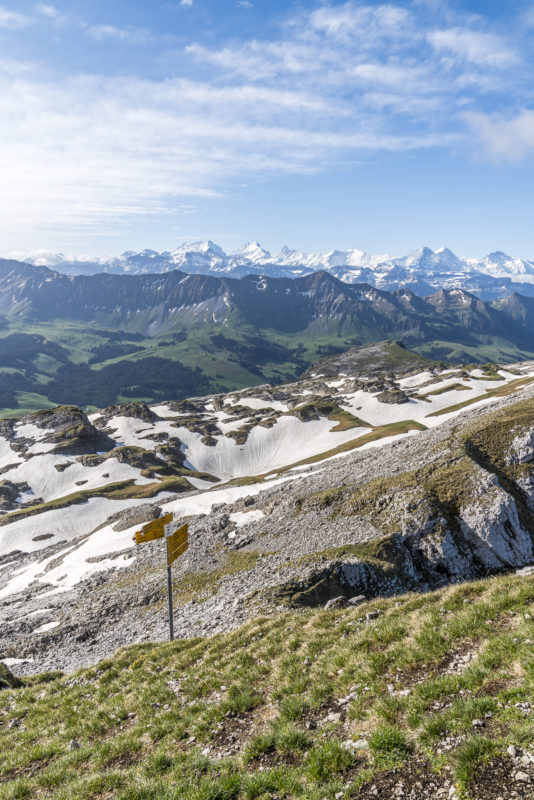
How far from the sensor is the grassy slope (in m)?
8.84

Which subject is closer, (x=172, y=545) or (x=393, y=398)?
(x=172, y=545)

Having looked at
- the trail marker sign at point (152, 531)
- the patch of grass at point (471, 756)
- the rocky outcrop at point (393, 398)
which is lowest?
the rocky outcrop at point (393, 398)

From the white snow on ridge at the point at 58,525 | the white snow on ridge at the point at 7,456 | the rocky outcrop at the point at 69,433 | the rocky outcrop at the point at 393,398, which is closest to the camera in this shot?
the white snow on ridge at the point at 58,525

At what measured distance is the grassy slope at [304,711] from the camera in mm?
8836

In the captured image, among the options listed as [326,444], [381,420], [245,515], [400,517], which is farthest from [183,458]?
[400,517]

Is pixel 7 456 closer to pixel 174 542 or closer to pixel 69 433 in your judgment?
pixel 69 433

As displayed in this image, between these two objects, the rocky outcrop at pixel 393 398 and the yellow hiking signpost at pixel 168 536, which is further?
the rocky outcrop at pixel 393 398

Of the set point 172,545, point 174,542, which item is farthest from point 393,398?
point 172,545

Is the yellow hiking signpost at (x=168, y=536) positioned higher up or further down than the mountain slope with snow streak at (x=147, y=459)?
higher up

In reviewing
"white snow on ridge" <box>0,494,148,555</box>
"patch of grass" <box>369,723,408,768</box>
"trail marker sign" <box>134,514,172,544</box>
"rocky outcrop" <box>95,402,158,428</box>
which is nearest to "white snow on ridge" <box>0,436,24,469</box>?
"rocky outcrop" <box>95,402,158,428</box>

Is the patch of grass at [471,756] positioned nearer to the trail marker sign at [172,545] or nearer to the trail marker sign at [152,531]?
the trail marker sign at [152,531]

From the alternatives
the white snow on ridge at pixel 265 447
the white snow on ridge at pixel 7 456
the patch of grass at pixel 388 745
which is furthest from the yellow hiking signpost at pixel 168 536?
the white snow on ridge at pixel 7 456

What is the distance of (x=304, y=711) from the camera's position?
11.9 m

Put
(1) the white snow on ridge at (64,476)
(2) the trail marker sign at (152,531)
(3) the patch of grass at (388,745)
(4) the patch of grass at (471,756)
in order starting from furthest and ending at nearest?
(1) the white snow on ridge at (64,476) < (2) the trail marker sign at (152,531) < (3) the patch of grass at (388,745) < (4) the patch of grass at (471,756)
